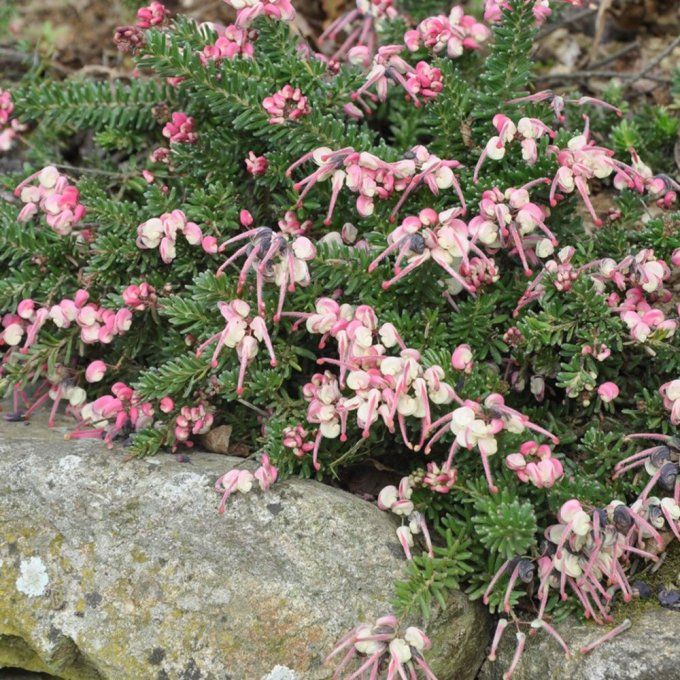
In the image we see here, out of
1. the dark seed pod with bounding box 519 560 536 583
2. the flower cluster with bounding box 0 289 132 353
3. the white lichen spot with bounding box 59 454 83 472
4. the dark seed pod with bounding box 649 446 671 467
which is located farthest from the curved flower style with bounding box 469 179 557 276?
the white lichen spot with bounding box 59 454 83 472

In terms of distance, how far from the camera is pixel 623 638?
92.8 inches

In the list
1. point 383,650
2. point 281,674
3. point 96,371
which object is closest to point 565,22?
point 96,371

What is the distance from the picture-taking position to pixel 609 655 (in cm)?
232

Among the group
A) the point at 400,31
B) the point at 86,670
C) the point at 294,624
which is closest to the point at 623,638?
the point at 294,624

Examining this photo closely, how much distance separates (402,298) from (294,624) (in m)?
1.04

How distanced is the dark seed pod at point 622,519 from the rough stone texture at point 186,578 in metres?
0.49

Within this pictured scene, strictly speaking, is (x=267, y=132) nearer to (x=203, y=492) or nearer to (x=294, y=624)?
(x=203, y=492)

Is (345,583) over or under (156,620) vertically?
over

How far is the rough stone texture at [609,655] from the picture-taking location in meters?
2.26

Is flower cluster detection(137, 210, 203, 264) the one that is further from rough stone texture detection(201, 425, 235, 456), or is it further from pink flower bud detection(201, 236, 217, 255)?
rough stone texture detection(201, 425, 235, 456)

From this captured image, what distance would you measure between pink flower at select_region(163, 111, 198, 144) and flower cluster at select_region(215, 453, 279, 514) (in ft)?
4.08

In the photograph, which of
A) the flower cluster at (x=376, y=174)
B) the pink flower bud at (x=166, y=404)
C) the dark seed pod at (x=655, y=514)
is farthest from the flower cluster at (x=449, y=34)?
the dark seed pod at (x=655, y=514)

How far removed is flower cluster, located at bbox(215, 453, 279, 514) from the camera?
259 centimetres

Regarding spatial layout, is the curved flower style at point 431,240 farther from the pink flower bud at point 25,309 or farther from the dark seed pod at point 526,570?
the pink flower bud at point 25,309
